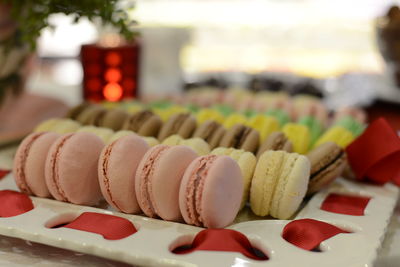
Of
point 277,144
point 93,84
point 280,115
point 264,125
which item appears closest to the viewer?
point 277,144

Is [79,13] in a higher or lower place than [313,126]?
higher

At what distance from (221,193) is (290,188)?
0.10 m

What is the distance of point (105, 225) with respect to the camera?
568 mm

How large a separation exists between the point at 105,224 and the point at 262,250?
172 mm

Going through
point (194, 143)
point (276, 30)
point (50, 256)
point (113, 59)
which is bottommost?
point (50, 256)

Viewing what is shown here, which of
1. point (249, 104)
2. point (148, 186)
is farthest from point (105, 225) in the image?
point (249, 104)

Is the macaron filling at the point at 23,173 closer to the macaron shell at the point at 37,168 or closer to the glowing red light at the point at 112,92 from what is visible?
the macaron shell at the point at 37,168

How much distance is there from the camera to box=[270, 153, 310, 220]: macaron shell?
2.04ft

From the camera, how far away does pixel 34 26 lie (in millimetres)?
806

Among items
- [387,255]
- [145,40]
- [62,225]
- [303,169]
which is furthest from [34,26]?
[145,40]

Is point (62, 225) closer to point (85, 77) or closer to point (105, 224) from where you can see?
point (105, 224)

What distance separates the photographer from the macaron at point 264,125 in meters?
0.82

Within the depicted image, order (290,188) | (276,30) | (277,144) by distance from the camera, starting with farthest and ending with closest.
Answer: (276,30), (277,144), (290,188)

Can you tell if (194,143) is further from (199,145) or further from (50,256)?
→ (50,256)
